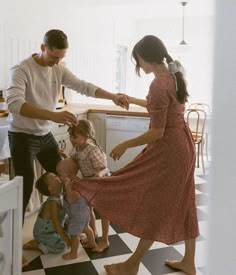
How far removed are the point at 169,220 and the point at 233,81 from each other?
1.50m

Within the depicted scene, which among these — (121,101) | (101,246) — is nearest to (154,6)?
(121,101)

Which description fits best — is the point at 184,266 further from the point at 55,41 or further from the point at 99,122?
the point at 99,122

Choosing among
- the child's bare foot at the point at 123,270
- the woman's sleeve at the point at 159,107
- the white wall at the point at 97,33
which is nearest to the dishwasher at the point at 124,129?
the white wall at the point at 97,33

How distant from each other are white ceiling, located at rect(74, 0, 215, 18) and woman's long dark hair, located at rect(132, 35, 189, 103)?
3.24m

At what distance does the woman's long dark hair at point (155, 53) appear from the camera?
173cm

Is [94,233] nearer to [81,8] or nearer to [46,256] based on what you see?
[46,256]

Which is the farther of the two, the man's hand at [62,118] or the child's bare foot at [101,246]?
the child's bare foot at [101,246]

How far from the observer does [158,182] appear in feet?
6.04

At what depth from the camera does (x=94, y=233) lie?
8.10ft

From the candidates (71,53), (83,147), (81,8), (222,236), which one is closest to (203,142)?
(71,53)

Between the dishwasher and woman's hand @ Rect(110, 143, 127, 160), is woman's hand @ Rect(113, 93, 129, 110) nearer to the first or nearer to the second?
woman's hand @ Rect(110, 143, 127, 160)

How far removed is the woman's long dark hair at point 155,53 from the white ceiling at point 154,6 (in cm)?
324

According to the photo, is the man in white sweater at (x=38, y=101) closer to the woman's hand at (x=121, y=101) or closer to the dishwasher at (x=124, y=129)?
the woman's hand at (x=121, y=101)

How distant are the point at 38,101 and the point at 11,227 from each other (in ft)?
3.12
